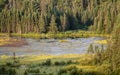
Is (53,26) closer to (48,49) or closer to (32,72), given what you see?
(48,49)

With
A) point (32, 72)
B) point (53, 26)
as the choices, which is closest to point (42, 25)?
point (53, 26)

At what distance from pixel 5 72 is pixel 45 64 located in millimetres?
11423

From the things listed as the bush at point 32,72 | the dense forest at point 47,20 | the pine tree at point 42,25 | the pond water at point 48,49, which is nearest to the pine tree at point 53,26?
the dense forest at point 47,20

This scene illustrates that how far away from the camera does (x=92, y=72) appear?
57375mm

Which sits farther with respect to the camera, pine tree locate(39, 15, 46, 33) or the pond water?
pine tree locate(39, 15, 46, 33)

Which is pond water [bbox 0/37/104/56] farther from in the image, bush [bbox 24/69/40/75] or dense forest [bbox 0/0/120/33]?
dense forest [bbox 0/0/120/33]

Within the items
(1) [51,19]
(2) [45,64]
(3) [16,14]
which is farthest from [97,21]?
(2) [45,64]

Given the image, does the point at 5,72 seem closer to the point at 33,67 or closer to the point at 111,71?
the point at 33,67

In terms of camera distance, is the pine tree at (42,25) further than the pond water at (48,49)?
Result: Yes

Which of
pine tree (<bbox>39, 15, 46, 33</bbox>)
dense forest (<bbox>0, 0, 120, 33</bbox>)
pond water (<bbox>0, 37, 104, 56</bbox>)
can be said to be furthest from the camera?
dense forest (<bbox>0, 0, 120, 33</bbox>)

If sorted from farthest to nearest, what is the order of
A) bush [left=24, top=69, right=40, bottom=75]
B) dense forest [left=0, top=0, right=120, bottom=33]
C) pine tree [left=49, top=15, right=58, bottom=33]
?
dense forest [left=0, top=0, right=120, bottom=33] → pine tree [left=49, top=15, right=58, bottom=33] → bush [left=24, top=69, right=40, bottom=75]

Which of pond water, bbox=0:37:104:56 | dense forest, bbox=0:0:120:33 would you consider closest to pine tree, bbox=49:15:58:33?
dense forest, bbox=0:0:120:33

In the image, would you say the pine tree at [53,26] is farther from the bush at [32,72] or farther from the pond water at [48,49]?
the bush at [32,72]

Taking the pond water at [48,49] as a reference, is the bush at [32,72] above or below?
above
